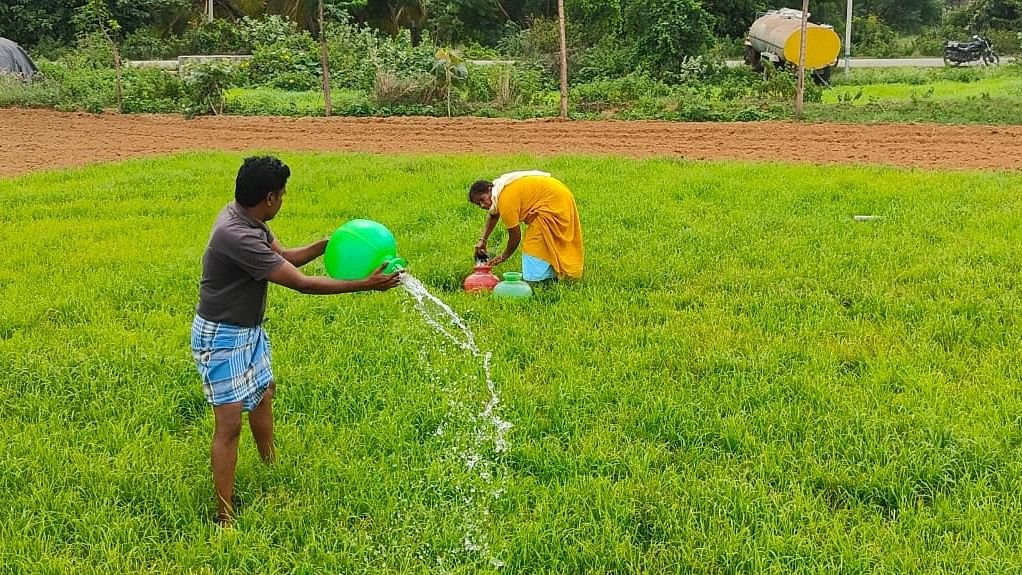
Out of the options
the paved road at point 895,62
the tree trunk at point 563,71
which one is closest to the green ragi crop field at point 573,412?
the tree trunk at point 563,71

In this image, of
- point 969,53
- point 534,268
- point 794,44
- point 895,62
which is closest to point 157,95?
point 794,44

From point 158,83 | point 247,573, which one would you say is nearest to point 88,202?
point 247,573

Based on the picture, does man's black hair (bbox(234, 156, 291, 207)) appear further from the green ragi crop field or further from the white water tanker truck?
the white water tanker truck

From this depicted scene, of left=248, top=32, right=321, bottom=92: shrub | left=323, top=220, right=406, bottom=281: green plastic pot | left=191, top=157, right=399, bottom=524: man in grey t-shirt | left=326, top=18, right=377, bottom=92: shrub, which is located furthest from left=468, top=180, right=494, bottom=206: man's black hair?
left=248, top=32, right=321, bottom=92: shrub

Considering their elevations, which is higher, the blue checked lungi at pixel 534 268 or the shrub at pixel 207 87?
the shrub at pixel 207 87

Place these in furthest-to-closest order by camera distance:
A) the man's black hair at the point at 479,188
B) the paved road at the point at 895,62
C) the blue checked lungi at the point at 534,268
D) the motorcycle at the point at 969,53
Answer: the paved road at the point at 895,62
the motorcycle at the point at 969,53
the blue checked lungi at the point at 534,268
the man's black hair at the point at 479,188

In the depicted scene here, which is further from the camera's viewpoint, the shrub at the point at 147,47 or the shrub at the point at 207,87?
the shrub at the point at 147,47

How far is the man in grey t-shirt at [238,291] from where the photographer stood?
10.3 ft

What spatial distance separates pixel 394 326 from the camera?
562 cm

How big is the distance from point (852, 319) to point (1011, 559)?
2.60m

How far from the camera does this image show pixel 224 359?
10.8 feet

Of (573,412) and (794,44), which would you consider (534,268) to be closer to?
(573,412)

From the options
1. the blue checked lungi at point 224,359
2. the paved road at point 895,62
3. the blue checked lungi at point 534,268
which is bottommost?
the blue checked lungi at point 534,268

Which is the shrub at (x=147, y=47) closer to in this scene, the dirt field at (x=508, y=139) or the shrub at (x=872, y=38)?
the dirt field at (x=508, y=139)
